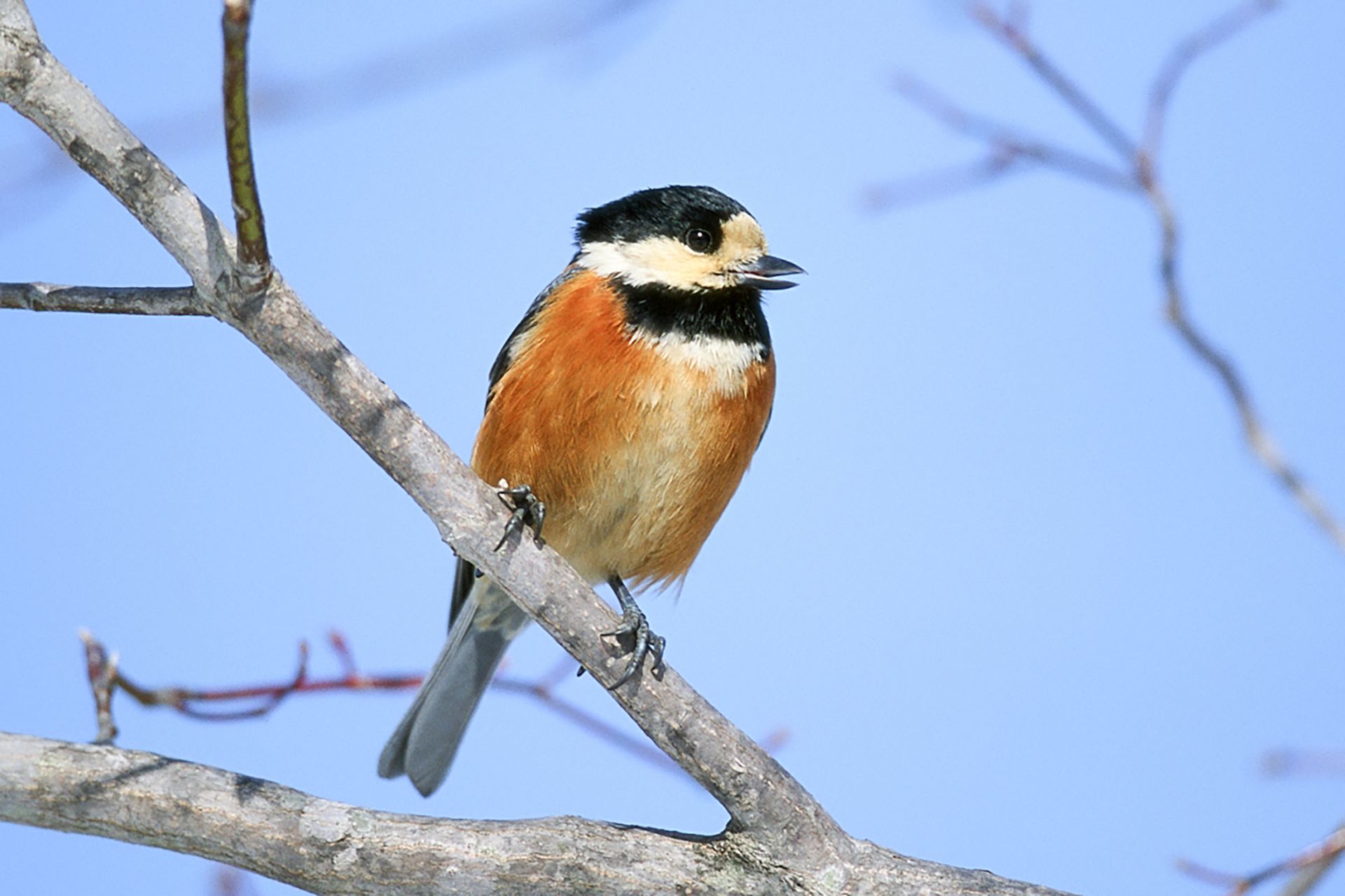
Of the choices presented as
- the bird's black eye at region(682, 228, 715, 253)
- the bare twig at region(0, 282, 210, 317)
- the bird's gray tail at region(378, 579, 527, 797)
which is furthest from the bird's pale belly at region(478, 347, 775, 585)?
the bare twig at region(0, 282, 210, 317)

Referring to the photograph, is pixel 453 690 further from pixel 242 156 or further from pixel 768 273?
pixel 242 156

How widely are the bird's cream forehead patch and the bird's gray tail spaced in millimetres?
1183

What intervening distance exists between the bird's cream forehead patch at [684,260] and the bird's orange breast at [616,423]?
127 mm

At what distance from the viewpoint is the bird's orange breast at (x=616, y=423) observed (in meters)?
3.90

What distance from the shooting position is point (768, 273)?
4176mm

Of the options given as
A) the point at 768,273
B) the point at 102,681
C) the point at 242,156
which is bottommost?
the point at 102,681

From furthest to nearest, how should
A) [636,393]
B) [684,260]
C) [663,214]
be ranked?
[663,214], [684,260], [636,393]

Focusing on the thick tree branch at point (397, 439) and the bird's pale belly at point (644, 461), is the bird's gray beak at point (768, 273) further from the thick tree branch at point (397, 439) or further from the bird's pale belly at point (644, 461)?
the thick tree branch at point (397, 439)

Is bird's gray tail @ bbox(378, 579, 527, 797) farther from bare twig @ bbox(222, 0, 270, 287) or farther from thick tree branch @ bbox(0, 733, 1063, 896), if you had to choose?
bare twig @ bbox(222, 0, 270, 287)

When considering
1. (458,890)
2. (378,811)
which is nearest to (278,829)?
(378,811)

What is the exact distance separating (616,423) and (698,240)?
30.2 inches

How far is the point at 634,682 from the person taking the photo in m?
3.41

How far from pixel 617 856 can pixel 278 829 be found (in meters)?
0.85

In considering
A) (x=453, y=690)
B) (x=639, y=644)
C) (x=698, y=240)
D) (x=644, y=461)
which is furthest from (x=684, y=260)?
(x=453, y=690)
